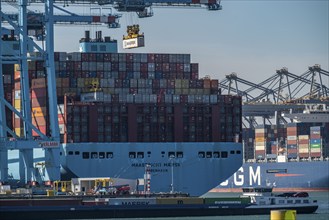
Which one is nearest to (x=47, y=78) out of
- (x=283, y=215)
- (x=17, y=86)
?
(x=17, y=86)

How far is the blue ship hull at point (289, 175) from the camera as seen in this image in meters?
113

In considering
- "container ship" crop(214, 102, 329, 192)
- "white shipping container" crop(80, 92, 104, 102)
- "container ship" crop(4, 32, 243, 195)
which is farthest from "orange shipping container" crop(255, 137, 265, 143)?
"white shipping container" crop(80, 92, 104, 102)

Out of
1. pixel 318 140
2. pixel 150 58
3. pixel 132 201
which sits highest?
pixel 150 58

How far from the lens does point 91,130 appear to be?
7244cm

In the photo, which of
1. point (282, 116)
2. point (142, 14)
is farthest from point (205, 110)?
point (282, 116)

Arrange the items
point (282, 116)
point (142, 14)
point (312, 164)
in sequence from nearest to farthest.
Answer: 1. point (142, 14)
2. point (312, 164)
3. point (282, 116)

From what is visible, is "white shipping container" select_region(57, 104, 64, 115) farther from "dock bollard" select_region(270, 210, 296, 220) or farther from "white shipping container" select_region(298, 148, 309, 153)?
"dock bollard" select_region(270, 210, 296, 220)

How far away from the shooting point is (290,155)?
380 ft

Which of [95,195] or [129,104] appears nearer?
[95,195]

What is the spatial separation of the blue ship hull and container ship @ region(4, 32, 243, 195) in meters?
39.4

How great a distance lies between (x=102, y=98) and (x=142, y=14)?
7.99m

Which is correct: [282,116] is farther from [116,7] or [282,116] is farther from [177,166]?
[116,7]

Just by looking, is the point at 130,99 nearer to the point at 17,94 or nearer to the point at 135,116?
the point at 135,116

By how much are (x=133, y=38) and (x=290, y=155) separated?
164ft
